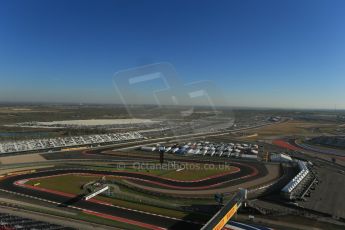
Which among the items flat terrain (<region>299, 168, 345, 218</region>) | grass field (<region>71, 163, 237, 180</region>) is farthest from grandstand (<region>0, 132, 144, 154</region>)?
flat terrain (<region>299, 168, 345, 218</region>)

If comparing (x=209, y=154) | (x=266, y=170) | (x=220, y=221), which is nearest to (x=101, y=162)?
(x=209, y=154)

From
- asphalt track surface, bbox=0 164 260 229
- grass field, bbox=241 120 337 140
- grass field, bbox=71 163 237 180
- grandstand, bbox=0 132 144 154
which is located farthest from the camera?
grass field, bbox=241 120 337 140

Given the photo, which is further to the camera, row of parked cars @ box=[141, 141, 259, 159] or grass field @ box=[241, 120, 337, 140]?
grass field @ box=[241, 120, 337, 140]

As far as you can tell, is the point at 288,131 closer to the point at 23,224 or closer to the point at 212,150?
the point at 212,150

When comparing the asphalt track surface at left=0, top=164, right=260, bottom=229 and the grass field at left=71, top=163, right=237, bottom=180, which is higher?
the grass field at left=71, top=163, right=237, bottom=180

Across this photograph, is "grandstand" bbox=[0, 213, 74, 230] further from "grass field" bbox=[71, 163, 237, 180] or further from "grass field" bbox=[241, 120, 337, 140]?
"grass field" bbox=[241, 120, 337, 140]

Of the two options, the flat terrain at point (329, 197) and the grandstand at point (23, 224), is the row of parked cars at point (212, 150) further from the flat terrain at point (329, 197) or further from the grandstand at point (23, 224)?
the grandstand at point (23, 224)

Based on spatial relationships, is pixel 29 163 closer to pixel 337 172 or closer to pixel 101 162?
pixel 101 162

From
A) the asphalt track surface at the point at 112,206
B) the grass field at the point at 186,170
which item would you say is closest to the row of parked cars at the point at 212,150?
the asphalt track surface at the point at 112,206
